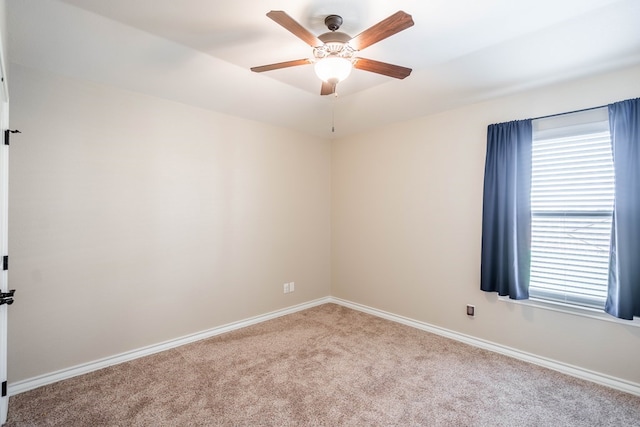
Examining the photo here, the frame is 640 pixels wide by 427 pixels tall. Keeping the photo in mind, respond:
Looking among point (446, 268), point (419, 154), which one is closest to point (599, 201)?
point (446, 268)

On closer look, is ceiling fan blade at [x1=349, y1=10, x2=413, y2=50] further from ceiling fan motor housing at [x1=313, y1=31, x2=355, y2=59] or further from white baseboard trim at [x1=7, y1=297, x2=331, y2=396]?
white baseboard trim at [x1=7, y1=297, x2=331, y2=396]

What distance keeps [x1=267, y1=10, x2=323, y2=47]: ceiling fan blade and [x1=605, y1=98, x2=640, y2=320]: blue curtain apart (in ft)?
7.85

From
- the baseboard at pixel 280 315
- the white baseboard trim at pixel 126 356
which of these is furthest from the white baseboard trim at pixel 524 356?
the white baseboard trim at pixel 126 356

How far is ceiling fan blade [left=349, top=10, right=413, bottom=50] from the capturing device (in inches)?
64.0

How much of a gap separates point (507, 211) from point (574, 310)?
0.98 metres

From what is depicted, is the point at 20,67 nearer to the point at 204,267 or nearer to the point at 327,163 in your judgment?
the point at 204,267

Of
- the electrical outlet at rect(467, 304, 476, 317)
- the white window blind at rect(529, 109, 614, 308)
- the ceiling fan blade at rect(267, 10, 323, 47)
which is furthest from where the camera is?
the electrical outlet at rect(467, 304, 476, 317)

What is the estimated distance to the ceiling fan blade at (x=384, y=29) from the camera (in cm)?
162

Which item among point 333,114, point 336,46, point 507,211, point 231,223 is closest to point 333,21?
point 336,46

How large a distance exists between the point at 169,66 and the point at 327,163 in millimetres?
2523

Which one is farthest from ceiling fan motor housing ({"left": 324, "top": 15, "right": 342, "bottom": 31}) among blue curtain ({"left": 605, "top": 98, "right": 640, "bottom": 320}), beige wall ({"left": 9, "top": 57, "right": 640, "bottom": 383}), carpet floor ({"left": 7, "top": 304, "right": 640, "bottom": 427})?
carpet floor ({"left": 7, "top": 304, "right": 640, "bottom": 427})

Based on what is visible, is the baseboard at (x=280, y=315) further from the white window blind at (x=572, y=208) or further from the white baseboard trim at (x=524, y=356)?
the white window blind at (x=572, y=208)

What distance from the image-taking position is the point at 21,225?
2402 mm

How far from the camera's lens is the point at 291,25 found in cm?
173
